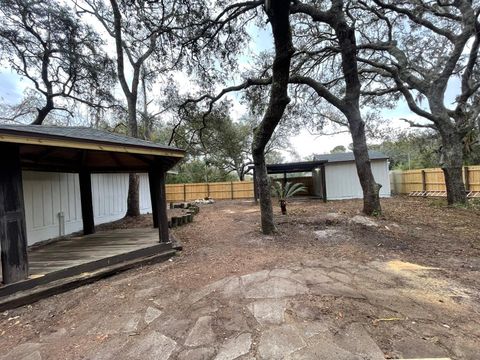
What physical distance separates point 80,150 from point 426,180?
17.1 metres

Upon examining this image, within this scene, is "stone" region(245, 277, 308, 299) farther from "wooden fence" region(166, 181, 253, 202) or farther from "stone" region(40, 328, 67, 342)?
"wooden fence" region(166, 181, 253, 202)

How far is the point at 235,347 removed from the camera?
2.19m

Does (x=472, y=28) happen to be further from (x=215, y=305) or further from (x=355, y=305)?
(x=215, y=305)

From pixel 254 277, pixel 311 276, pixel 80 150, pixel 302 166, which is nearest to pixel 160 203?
pixel 80 150

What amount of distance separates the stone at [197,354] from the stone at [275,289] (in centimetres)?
89

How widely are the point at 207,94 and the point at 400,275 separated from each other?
8136 mm

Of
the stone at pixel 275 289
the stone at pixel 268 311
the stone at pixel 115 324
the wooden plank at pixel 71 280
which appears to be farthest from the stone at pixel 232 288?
the wooden plank at pixel 71 280

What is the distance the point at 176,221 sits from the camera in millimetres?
8359

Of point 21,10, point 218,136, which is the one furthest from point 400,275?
point 218,136

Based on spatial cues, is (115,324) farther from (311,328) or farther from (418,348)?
(418,348)

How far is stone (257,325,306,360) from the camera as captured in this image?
6.79 ft

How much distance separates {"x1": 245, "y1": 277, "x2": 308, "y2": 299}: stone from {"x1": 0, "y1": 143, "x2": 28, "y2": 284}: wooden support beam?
2.84m

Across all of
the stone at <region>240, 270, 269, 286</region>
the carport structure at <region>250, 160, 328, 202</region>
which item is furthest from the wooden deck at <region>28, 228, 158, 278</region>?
the carport structure at <region>250, 160, 328, 202</region>

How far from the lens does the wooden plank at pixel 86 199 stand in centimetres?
664
